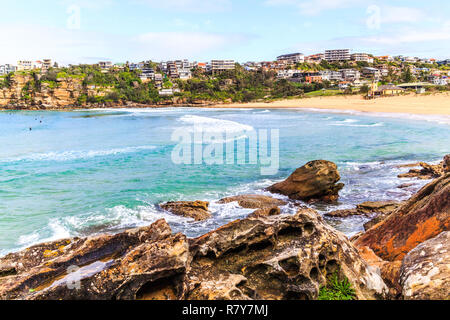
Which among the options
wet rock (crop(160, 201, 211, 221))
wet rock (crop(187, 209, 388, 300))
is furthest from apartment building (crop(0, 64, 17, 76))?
wet rock (crop(187, 209, 388, 300))

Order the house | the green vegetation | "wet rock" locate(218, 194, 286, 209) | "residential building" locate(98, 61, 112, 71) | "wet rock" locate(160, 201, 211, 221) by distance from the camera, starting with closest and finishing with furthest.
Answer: the green vegetation
"wet rock" locate(160, 201, 211, 221)
"wet rock" locate(218, 194, 286, 209)
the house
"residential building" locate(98, 61, 112, 71)

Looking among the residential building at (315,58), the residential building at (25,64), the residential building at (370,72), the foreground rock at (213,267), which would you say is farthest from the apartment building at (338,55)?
the foreground rock at (213,267)

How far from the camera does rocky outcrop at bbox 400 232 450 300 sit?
12.1 ft

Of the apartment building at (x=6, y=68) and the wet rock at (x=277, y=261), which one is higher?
the apartment building at (x=6, y=68)

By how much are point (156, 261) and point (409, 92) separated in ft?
303

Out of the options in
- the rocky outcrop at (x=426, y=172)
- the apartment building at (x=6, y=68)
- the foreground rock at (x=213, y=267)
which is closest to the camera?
the foreground rock at (x=213, y=267)

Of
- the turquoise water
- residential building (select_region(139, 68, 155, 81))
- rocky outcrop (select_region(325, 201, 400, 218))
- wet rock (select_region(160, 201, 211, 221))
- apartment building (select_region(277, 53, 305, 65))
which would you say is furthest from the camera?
apartment building (select_region(277, 53, 305, 65))

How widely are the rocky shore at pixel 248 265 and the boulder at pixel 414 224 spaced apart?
2cm

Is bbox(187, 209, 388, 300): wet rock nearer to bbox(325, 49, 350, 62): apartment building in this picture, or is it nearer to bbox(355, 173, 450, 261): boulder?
bbox(355, 173, 450, 261): boulder

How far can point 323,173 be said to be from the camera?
46.5 feet

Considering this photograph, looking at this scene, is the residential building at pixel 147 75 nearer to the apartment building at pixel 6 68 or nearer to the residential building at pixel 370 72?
the apartment building at pixel 6 68

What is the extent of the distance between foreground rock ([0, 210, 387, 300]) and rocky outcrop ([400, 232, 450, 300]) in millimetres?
500

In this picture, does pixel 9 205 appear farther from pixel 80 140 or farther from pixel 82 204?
pixel 80 140

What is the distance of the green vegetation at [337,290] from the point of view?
4.11 m
